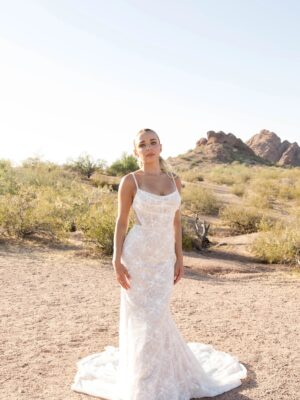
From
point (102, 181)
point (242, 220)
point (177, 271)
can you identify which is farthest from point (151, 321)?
point (102, 181)

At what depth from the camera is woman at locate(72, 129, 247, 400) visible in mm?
4359

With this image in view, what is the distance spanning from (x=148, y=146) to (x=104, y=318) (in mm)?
3462

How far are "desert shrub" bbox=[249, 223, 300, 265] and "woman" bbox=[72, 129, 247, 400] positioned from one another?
26.5 feet

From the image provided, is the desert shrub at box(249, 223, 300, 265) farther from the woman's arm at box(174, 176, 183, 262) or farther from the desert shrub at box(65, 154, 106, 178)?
the desert shrub at box(65, 154, 106, 178)

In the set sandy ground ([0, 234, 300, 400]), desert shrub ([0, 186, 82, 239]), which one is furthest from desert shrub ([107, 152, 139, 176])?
sandy ground ([0, 234, 300, 400])

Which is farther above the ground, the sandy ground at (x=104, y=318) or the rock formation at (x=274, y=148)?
the rock formation at (x=274, y=148)

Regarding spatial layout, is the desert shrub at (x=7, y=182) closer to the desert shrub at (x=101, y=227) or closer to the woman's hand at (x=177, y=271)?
the desert shrub at (x=101, y=227)

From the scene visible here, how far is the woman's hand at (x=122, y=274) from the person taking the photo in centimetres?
443

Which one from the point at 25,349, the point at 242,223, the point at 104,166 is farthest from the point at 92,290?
the point at 104,166

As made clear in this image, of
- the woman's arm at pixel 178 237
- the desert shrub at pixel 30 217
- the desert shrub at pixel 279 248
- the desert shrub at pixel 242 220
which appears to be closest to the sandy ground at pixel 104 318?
the desert shrub at pixel 279 248

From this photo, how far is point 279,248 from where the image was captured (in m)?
12.6

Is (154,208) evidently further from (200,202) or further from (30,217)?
(200,202)

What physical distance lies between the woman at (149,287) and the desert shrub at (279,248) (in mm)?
8088

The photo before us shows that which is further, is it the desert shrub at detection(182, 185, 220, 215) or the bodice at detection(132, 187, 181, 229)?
the desert shrub at detection(182, 185, 220, 215)
